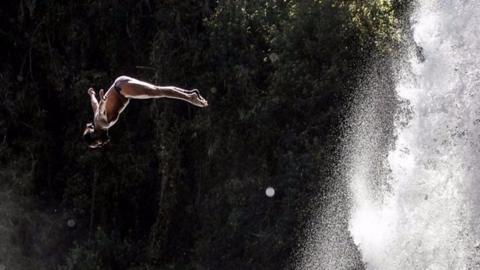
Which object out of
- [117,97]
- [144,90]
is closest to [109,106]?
[117,97]

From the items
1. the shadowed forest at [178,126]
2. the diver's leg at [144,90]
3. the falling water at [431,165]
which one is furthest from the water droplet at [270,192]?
the diver's leg at [144,90]

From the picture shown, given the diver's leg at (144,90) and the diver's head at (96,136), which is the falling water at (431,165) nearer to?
the diver's head at (96,136)

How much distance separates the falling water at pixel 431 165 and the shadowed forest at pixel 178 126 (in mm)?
959

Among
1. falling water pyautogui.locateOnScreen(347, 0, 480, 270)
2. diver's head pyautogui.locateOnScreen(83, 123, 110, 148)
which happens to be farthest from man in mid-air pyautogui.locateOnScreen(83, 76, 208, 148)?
falling water pyautogui.locateOnScreen(347, 0, 480, 270)

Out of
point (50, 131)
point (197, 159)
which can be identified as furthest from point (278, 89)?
point (50, 131)

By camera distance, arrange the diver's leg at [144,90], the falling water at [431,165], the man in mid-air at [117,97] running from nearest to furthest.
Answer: the diver's leg at [144,90], the man in mid-air at [117,97], the falling water at [431,165]

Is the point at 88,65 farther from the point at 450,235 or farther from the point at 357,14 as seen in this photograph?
the point at 450,235

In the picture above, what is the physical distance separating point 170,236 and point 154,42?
3.84 meters

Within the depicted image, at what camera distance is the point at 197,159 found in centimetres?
1775

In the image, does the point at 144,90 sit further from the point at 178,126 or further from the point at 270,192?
the point at 178,126

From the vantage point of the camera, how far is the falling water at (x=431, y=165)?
43.7 feet

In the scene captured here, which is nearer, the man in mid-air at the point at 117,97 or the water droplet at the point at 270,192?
the man in mid-air at the point at 117,97

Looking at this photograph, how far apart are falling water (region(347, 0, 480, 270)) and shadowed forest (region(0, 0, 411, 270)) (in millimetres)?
959

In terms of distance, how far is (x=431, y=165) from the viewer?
13.8m
